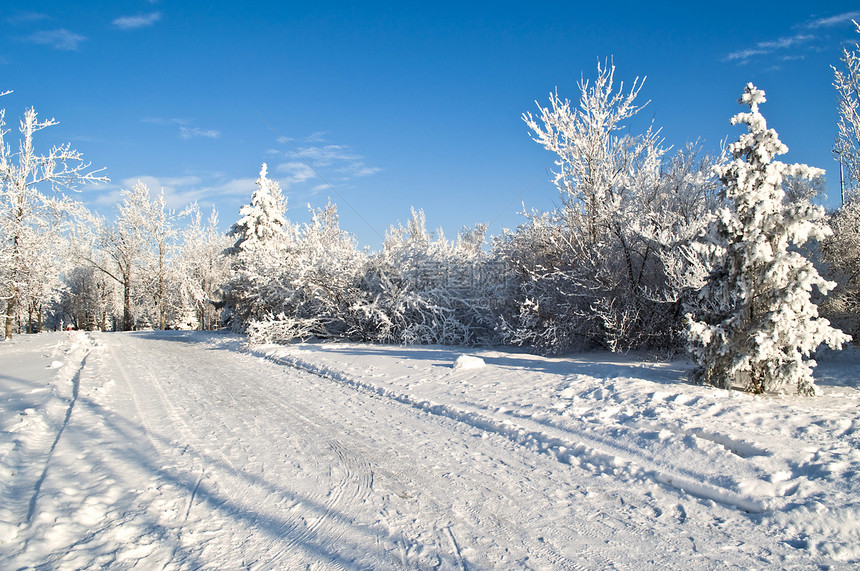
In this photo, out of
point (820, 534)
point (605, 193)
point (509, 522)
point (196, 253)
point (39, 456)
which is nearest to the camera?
point (820, 534)

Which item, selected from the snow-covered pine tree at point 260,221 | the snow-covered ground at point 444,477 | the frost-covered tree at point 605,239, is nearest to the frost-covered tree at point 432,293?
the frost-covered tree at point 605,239

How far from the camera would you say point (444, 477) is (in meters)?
4.28

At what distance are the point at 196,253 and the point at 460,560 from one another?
4506 cm

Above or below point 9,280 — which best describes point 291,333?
below

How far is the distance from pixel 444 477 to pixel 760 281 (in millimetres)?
5129

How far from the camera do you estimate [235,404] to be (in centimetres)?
735

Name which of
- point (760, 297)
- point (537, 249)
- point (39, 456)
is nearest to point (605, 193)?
point (537, 249)

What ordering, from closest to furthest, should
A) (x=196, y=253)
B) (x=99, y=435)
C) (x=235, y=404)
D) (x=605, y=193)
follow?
(x=99, y=435) → (x=235, y=404) → (x=605, y=193) → (x=196, y=253)

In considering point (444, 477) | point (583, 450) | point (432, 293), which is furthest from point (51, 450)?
point (432, 293)

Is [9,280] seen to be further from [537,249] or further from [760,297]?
[760,297]

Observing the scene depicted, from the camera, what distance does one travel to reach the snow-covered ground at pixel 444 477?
308 cm

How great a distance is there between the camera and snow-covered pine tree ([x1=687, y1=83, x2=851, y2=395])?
6055 mm

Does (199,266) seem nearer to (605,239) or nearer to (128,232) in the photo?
(128,232)

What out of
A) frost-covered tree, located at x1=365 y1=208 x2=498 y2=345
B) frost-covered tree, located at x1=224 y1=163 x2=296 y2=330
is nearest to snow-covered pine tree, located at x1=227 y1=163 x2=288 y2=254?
frost-covered tree, located at x1=224 y1=163 x2=296 y2=330
